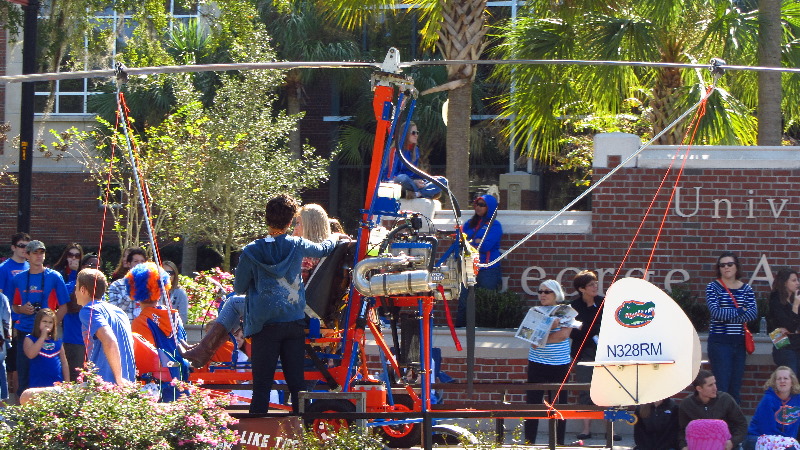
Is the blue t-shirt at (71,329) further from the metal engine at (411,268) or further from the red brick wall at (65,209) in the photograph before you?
the red brick wall at (65,209)

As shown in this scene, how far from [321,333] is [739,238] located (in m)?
6.14

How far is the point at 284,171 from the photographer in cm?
1691

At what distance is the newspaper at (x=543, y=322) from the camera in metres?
9.35

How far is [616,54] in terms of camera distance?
1344cm

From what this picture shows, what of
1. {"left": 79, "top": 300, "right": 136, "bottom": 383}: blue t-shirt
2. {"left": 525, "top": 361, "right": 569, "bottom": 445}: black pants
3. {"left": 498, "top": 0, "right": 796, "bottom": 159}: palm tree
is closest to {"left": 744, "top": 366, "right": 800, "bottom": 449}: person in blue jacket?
{"left": 525, "top": 361, "right": 569, "bottom": 445}: black pants

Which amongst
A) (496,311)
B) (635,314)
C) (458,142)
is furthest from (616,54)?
(635,314)

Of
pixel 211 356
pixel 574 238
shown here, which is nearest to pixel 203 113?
pixel 574 238

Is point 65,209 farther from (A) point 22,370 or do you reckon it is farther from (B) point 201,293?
(A) point 22,370

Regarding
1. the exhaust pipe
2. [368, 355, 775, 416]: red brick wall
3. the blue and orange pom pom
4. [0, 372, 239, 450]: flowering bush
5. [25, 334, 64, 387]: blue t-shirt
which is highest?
the exhaust pipe

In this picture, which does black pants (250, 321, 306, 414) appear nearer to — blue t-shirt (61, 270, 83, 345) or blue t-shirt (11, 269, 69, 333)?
blue t-shirt (61, 270, 83, 345)

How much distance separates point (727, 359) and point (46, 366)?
6042 mm

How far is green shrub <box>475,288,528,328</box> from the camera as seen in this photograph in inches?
461

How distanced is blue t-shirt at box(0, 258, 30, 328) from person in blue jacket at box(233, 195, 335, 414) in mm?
4285

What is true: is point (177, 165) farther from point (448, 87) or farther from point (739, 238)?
point (739, 238)
